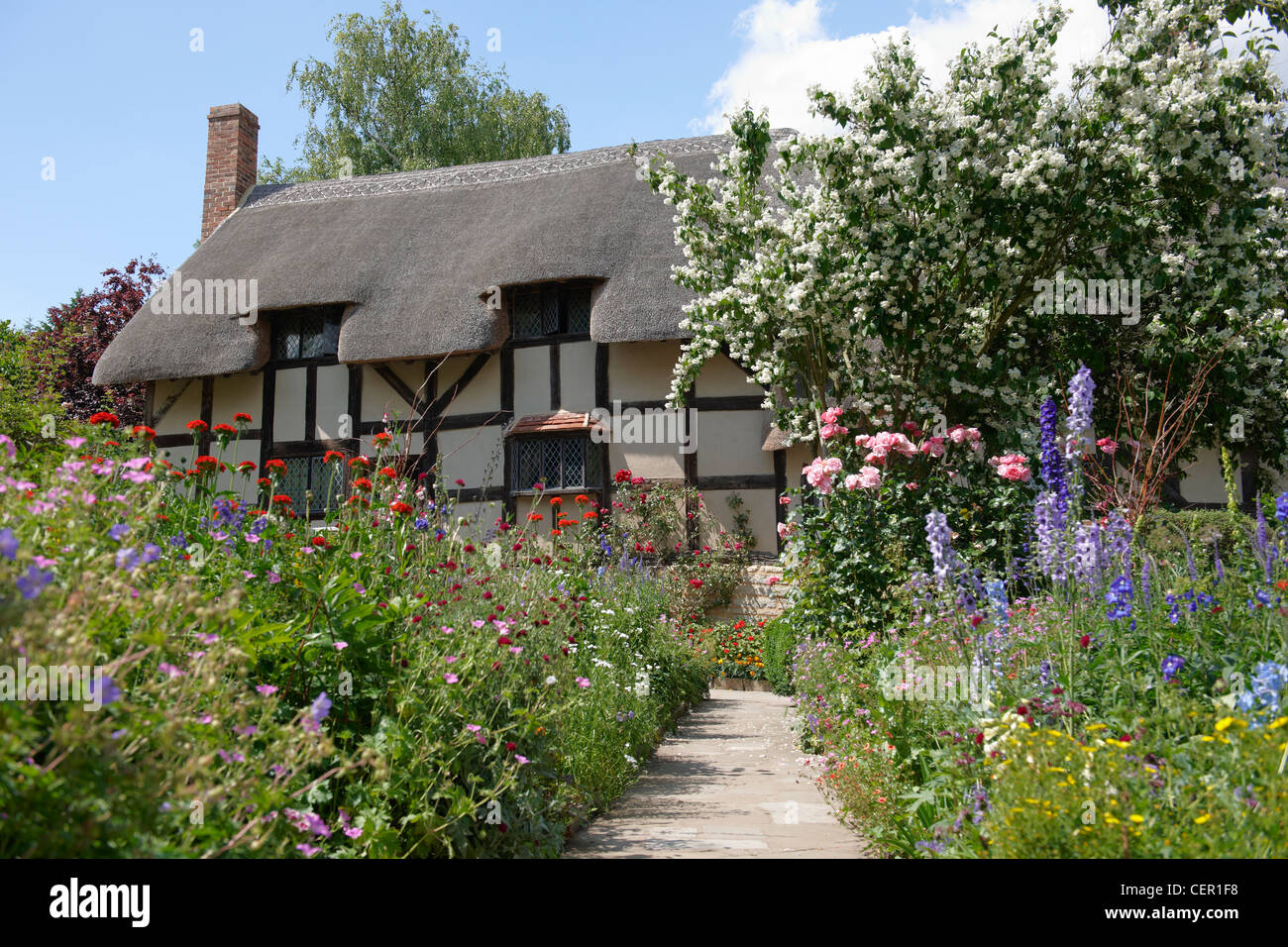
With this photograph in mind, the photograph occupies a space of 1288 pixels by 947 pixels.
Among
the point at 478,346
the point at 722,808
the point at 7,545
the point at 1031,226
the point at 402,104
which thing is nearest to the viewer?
the point at 7,545

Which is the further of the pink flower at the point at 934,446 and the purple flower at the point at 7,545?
the pink flower at the point at 934,446

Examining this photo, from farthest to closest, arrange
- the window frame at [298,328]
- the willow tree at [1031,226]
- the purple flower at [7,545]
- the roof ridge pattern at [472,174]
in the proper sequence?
the roof ridge pattern at [472,174] → the window frame at [298,328] → the willow tree at [1031,226] → the purple flower at [7,545]

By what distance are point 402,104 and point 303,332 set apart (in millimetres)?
10810

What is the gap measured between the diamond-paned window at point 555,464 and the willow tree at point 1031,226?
4438 mm

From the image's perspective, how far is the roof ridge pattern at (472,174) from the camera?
1388 cm

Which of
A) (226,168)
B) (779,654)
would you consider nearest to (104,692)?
(779,654)

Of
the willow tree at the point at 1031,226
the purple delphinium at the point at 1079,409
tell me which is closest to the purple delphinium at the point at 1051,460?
the purple delphinium at the point at 1079,409

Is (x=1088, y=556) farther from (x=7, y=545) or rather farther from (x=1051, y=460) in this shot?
(x=7, y=545)

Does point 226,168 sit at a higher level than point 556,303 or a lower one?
higher

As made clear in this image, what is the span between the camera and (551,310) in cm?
1191

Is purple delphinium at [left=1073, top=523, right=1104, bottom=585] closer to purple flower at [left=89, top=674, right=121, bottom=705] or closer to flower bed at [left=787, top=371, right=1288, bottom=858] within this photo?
flower bed at [left=787, top=371, right=1288, bottom=858]

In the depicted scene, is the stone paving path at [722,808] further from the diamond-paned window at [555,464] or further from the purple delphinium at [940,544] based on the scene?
the diamond-paned window at [555,464]

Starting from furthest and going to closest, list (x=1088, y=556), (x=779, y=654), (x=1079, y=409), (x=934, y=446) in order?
(x=779, y=654) → (x=934, y=446) → (x=1079, y=409) → (x=1088, y=556)
